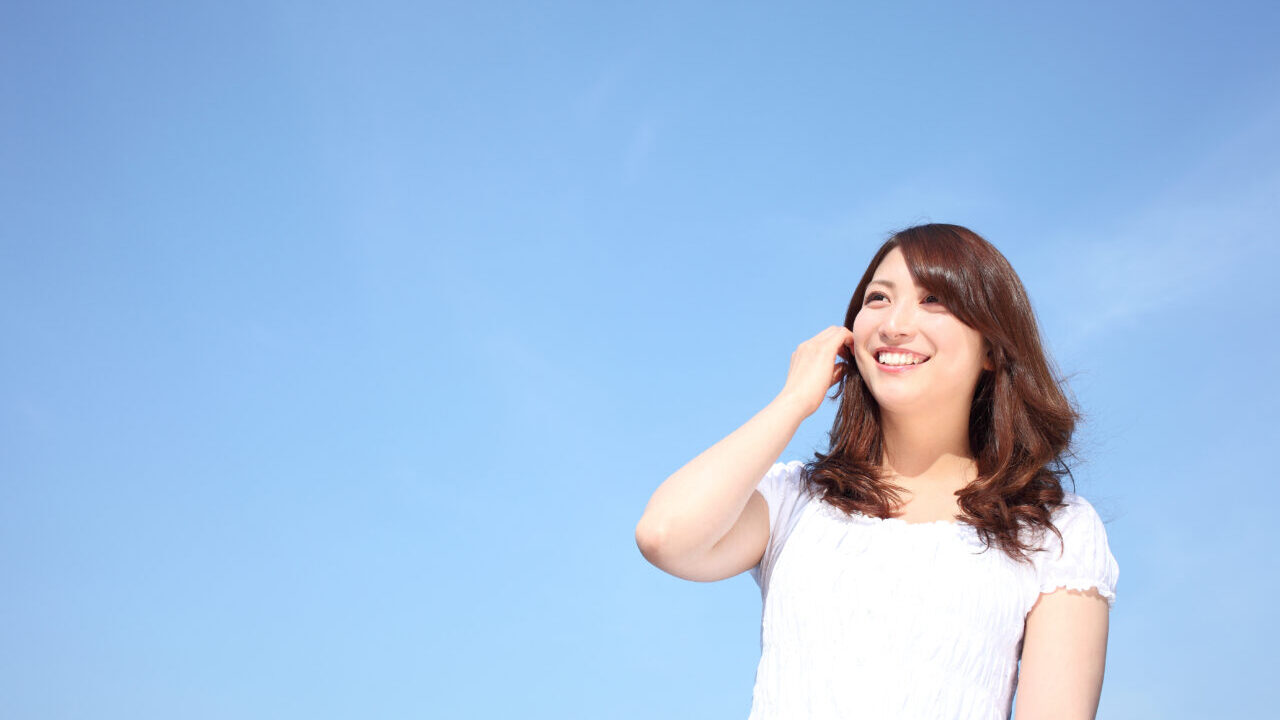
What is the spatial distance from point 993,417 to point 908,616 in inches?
29.8

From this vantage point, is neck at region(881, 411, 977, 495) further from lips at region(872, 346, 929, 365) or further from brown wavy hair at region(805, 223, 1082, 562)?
lips at region(872, 346, 929, 365)

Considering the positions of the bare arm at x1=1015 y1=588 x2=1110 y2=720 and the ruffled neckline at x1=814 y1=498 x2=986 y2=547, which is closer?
the bare arm at x1=1015 y1=588 x2=1110 y2=720

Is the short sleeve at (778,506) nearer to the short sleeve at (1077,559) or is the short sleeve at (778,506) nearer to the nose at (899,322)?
the nose at (899,322)

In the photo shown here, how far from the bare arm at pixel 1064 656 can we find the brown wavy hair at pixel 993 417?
0.19 meters

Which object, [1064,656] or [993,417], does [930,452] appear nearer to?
[993,417]

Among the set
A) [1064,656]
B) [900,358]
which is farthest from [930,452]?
[1064,656]

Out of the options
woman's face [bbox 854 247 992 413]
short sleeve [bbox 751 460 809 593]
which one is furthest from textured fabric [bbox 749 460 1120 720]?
woman's face [bbox 854 247 992 413]

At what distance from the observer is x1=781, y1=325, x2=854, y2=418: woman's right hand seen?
10.4 feet

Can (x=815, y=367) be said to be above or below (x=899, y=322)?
below

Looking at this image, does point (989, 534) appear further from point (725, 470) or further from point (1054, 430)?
point (725, 470)

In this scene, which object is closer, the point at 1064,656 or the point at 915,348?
the point at 1064,656

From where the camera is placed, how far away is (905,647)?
9.37 ft

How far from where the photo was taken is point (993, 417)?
329 centimetres

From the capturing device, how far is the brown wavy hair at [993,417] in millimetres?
3125
